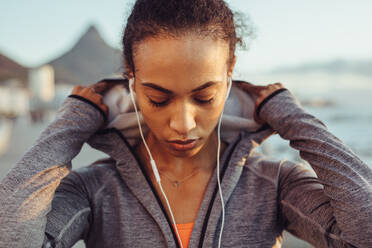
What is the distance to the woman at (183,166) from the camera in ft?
3.13

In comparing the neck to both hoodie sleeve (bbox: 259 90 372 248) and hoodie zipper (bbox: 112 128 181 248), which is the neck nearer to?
hoodie zipper (bbox: 112 128 181 248)

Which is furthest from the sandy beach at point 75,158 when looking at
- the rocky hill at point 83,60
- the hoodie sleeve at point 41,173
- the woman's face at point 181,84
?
the rocky hill at point 83,60

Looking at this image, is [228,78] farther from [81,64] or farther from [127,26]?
[81,64]

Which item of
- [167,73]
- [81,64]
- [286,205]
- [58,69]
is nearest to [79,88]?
[167,73]

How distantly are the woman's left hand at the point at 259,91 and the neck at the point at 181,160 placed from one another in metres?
0.21

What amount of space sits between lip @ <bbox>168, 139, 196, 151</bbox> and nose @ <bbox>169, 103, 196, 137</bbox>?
0.17ft

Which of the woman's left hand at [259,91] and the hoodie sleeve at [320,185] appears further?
the woman's left hand at [259,91]

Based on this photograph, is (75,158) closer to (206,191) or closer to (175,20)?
(206,191)

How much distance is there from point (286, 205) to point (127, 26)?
80cm

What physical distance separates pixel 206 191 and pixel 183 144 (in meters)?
0.21

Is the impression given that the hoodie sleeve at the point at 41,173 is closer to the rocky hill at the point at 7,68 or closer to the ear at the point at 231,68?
the ear at the point at 231,68

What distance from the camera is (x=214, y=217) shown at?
3.58 ft

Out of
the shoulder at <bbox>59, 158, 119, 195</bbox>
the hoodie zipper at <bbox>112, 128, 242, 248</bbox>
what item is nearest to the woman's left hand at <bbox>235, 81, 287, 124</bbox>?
the hoodie zipper at <bbox>112, 128, 242, 248</bbox>

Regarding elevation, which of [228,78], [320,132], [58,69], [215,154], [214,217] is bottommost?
[58,69]
